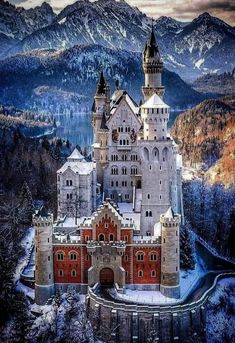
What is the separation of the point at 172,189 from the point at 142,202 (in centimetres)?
605

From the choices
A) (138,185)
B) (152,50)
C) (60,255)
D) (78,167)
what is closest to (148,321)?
(60,255)

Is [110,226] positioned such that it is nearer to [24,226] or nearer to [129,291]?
[129,291]

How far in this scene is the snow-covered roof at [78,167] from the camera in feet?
210

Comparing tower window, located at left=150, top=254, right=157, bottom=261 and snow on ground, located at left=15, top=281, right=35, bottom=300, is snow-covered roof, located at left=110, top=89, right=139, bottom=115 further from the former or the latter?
snow on ground, located at left=15, top=281, right=35, bottom=300

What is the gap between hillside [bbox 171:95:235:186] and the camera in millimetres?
106938

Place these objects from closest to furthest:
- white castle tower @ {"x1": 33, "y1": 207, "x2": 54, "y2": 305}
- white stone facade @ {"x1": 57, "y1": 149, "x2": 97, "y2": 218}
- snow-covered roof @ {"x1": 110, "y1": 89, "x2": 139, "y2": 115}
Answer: white castle tower @ {"x1": 33, "y1": 207, "x2": 54, "y2": 305} → white stone facade @ {"x1": 57, "y1": 149, "x2": 97, "y2": 218} → snow-covered roof @ {"x1": 110, "y1": 89, "x2": 139, "y2": 115}

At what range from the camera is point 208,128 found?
5551 inches

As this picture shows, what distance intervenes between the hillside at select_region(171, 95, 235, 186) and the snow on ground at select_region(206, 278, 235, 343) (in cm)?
3894

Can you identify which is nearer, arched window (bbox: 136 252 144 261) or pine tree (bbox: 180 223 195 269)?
arched window (bbox: 136 252 144 261)

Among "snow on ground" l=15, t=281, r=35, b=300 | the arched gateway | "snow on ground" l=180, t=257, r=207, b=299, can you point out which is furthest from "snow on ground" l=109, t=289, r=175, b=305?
"snow on ground" l=15, t=281, r=35, b=300

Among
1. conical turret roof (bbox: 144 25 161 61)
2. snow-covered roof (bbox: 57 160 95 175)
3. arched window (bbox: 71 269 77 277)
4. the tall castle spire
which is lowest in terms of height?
arched window (bbox: 71 269 77 277)

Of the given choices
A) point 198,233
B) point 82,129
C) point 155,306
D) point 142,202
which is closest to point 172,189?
point 142,202

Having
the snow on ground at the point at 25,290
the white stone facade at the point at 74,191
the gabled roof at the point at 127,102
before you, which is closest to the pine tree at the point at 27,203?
the white stone facade at the point at 74,191

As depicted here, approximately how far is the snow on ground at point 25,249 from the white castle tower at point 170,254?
13855mm
